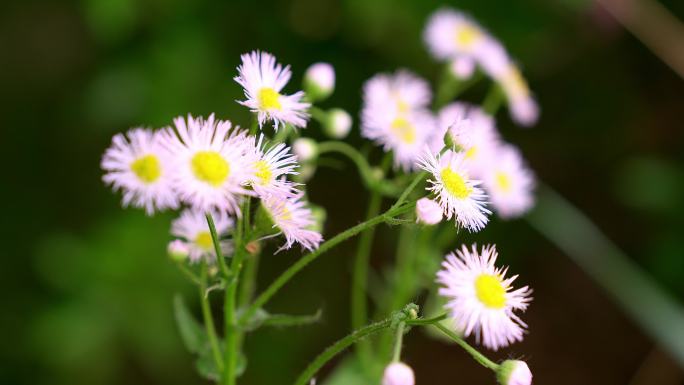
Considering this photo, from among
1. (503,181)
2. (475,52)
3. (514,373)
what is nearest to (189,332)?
(514,373)

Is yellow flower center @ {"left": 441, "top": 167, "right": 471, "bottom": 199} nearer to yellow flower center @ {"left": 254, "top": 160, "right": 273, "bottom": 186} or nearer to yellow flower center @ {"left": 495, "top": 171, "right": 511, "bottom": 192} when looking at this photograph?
yellow flower center @ {"left": 254, "top": 160, "right": 273, "bottom": 186}

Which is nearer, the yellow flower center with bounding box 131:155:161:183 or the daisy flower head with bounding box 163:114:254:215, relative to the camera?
the daisy flower head with bounding box 163:114:254:215

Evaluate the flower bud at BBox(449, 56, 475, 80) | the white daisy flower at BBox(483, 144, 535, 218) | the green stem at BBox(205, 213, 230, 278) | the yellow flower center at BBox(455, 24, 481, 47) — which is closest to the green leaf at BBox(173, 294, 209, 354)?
the green stem at BBox(205, 213, 230, 278)

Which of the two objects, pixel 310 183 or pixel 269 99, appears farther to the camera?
pixel 310 183

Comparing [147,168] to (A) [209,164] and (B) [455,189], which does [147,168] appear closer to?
(A) [209,164]

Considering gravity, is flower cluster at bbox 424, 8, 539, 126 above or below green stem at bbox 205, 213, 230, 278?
above

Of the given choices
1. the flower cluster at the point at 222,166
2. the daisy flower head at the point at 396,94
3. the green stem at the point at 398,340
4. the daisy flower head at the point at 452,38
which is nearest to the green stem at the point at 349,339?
the green stem at the point at 398,340

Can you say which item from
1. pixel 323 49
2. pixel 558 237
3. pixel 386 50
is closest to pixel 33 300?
pixel 323 49
